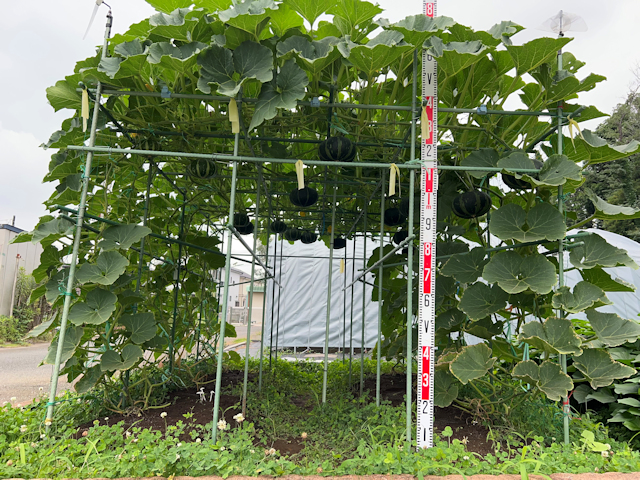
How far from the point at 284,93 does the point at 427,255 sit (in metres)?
1.39

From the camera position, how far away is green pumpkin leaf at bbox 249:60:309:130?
2.63 m

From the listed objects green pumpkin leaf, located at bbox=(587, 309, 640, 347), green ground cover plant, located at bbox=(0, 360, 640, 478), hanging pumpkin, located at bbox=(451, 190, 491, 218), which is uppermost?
hanging pumpkin, located at bbox=(451, 190, 491, 218)

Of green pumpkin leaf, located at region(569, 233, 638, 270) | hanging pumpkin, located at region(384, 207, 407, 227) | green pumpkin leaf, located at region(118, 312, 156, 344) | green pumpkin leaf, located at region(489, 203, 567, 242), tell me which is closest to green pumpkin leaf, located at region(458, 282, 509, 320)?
green pumpkin leaf, located at region(489, 203, 567, 242)

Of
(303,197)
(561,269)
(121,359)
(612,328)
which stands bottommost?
(121,359)

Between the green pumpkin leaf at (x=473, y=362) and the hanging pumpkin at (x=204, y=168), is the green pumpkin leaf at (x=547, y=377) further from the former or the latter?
the hanging pumpkin at (x=204, y=168)

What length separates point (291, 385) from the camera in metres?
5.04

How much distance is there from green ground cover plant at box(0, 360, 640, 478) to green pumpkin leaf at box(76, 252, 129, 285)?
2.89ft

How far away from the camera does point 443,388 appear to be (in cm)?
294

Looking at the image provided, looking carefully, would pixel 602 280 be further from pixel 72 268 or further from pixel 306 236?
pixel 306 236

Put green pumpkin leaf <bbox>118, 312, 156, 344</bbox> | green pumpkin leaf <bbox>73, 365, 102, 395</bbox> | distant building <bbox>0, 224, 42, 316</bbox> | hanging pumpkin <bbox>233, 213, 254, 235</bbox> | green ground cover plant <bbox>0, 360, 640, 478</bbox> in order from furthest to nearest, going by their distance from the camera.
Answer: distant building <bbox>0, 224, 42, 316</bbox>
hanging pumpkin <bbox>233, 213, 254, 235</bbox>
green pumpkin leaf <bbox>118, 312, 156, 344</bbox>
green pumpkin leaf <bbox>73, 365, 102, 395</bbox>
green ground cover plant <bbox>0, 360, 640, 478</bbox>

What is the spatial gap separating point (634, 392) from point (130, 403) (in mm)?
3944

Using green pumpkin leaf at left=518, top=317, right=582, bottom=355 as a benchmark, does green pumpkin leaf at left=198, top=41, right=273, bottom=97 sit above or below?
above

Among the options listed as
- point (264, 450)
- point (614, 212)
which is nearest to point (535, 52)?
point (614, 212)

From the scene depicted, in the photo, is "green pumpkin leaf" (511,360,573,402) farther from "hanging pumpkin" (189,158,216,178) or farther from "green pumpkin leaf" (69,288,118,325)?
"hanging pumpkin" (189,158,216,178)
